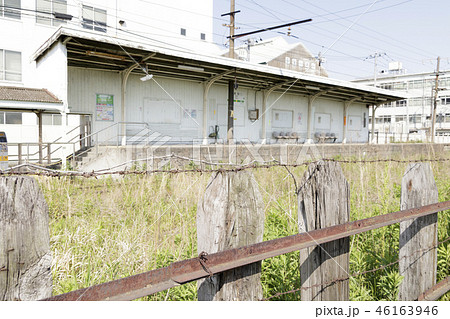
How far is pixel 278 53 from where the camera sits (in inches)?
1817

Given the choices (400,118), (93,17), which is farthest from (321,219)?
(400,118)

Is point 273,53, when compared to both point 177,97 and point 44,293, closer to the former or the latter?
point 177,97

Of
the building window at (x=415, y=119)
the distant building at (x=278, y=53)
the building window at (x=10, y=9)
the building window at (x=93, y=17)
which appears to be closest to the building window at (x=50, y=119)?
the building window at (x=10, y=9)

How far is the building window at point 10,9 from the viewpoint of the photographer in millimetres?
17109

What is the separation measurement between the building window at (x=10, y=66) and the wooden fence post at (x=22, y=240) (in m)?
18.9

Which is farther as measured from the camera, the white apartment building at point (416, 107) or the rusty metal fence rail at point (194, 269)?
the white apartment building at point (416, 107)

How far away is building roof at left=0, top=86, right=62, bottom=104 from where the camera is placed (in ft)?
38.9

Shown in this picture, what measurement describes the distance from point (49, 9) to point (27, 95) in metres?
8.99

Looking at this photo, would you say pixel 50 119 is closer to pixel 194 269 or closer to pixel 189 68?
pixel 189 68

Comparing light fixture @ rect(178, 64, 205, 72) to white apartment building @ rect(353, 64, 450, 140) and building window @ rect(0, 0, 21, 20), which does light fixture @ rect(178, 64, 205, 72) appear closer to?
building window @ rect(0, 0, 21, 20)

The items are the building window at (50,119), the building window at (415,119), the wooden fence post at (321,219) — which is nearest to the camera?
the wooden fence post at (321,219)

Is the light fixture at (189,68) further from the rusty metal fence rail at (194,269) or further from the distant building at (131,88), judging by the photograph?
the rusty metal fence rail at (194,269)

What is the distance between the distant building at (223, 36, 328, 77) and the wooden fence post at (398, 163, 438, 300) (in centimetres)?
4110

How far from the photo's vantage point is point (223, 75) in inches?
700
